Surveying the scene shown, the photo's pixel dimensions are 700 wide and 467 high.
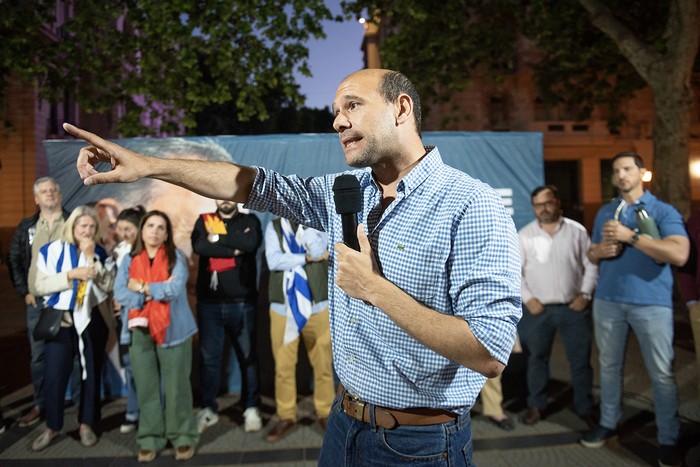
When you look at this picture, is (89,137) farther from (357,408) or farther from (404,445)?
(404,445)

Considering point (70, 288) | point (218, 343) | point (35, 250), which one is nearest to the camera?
point (70, 288)

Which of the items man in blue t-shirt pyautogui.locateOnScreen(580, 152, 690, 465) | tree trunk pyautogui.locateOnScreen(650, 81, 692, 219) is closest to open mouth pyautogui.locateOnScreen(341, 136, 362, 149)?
man in blue t-shirt pyautogui.locateOnScreen(580, 152, 690, 465)

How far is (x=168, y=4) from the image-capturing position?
10672 mm

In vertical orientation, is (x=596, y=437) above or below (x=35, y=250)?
below

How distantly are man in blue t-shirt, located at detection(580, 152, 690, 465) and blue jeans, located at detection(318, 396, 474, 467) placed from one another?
8.93 ft

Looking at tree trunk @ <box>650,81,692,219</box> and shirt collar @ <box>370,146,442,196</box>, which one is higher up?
tree trunk @ <box>650,81,692,219</box>

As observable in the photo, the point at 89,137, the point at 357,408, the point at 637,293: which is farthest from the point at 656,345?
the point at 89,137

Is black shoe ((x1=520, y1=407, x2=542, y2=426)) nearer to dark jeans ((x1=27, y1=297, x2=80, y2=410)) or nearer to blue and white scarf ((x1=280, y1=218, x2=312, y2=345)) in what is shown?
blue and white scarf ((x1=280, y1=218, x2=312, y2=345))

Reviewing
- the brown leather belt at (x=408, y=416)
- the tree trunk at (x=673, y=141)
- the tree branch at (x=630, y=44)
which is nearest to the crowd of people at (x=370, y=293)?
the brown leather belt at (x=408, y=416)

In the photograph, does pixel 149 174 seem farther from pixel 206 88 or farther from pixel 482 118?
Answer: pixel 482 118

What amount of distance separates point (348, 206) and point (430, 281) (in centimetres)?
34

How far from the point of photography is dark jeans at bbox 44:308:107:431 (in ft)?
14.3

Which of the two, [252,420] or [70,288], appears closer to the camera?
[70,288]

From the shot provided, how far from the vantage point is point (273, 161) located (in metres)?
5.73
